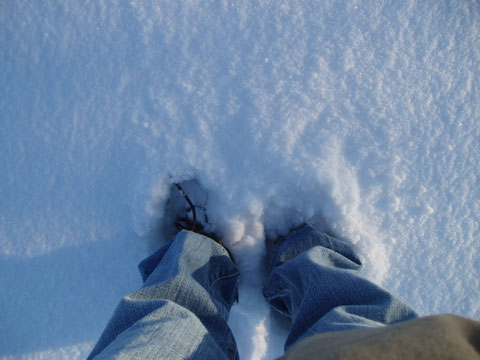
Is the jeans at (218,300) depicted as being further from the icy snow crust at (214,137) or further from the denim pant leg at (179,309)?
the icy snow crust at (214,137)

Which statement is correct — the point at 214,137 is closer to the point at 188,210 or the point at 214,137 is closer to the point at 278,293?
the point at 188,210

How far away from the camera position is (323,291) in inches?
22.6

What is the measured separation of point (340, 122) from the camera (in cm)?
82

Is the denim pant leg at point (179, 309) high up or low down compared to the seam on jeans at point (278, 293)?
up

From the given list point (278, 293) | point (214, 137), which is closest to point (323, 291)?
point (278, 293)

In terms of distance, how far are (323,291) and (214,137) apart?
43 centimetres

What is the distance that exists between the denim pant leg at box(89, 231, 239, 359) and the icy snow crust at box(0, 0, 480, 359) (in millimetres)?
110

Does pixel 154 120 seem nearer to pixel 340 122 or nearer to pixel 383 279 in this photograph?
pixel 340 122

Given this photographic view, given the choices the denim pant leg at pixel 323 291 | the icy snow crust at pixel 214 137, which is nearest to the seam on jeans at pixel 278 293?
the denim pant leg at pixel 323 291

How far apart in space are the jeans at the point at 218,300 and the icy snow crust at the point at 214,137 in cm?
11

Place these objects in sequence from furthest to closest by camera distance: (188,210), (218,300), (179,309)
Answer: (188,210)
(218,300)
(179,309)

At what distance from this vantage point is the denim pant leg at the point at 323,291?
0.50 m

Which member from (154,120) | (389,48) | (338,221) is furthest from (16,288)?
(389,48)

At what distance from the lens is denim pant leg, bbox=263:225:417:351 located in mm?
499
